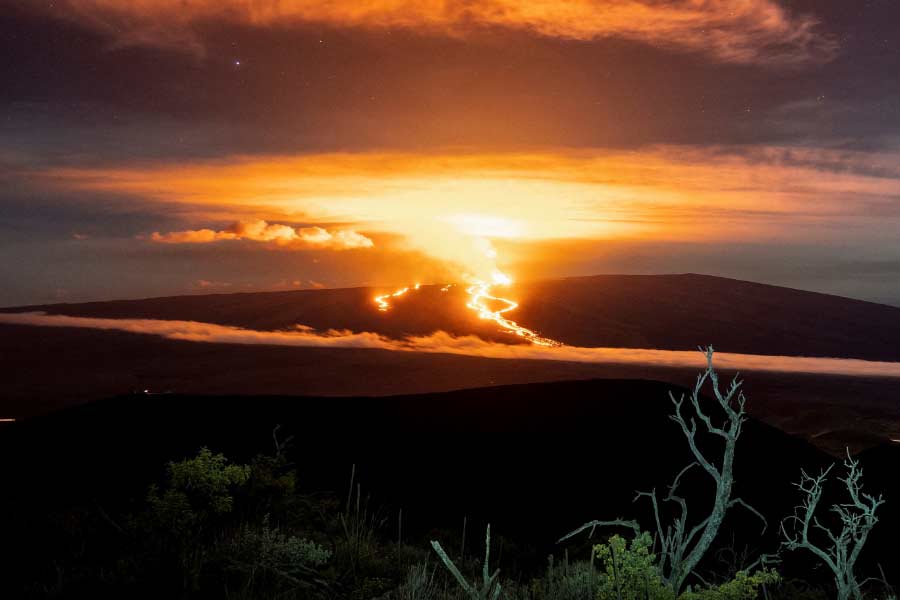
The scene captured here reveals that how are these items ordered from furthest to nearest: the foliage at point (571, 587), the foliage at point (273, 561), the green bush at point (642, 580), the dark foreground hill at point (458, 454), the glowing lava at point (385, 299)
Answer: the glowing lava at point (385, 299) → the dark foreground hill at point (458, 454) → the foliage at point (273, 561) → the foliage at point (571, 587) → the green bush at point (642, 580)

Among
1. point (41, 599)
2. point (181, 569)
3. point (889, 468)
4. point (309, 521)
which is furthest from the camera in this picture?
point (889, 468)

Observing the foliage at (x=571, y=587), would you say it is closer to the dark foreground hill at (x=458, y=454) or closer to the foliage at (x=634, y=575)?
the foliage at (x=634, y=575)

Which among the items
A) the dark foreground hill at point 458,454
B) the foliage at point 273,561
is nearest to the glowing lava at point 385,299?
the dark foreground hill at point 458,454

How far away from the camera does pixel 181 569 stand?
5480mm

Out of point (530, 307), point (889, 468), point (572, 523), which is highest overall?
point (530, 307)

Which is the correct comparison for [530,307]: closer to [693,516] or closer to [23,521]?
[693,516]

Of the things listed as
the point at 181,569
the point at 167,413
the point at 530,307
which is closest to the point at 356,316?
the point at 530,307

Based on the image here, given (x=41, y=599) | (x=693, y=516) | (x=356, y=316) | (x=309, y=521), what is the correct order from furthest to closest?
(x=356, y=316) → (x=693, y=516) → (x=309, y=521) → (x=41, y=599)

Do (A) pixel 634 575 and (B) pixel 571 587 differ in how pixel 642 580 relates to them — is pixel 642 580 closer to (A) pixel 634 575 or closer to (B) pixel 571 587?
(A) pixel 634 575

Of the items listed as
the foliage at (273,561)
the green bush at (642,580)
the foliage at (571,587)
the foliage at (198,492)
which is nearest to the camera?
the green bush at (642,580)

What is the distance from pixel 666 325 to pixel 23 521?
1727 cm

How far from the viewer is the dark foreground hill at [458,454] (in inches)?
334

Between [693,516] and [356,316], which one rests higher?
[356,316]

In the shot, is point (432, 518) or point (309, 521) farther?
point (432, 518)
